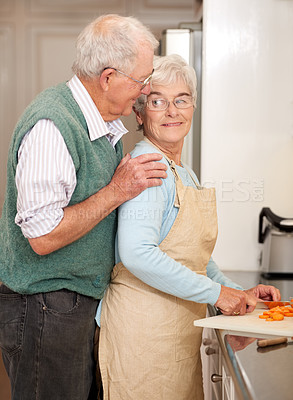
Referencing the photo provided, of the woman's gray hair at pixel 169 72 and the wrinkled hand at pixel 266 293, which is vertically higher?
the woman's gray hair at pixel 169 72

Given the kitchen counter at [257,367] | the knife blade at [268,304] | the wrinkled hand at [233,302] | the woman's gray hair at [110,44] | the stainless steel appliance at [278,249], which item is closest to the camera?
the kitchen counter at [257,367]

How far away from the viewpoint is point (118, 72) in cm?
122

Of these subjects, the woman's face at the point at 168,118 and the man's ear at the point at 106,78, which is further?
the woman's face at the point at 168,118

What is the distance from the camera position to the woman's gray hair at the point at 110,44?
3.94ft

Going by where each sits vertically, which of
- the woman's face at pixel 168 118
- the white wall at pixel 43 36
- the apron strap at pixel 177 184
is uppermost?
the white wall at pixel 43 36

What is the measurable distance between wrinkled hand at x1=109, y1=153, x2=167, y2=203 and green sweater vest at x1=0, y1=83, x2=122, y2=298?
0.12ft

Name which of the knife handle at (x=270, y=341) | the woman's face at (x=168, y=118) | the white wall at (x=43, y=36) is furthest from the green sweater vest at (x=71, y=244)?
the white wall at (x=43, y=36)

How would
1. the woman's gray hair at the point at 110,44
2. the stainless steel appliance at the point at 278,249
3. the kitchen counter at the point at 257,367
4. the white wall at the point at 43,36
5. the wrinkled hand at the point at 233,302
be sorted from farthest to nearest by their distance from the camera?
the white wall at the point at 43,36, the stainless steel appliance at the point at 278,249, the wrinkled hand at the point at 233,302, the woman's gray hair at the point at 110,44, the kitchen counter at the point at 257,367

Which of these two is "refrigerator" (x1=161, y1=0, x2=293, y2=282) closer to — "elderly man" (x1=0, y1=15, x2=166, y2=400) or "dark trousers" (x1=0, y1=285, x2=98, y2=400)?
"elderly man" (x1=0, y1=15, x2=166, y2=400)

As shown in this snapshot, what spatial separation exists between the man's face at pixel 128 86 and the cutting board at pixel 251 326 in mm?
558

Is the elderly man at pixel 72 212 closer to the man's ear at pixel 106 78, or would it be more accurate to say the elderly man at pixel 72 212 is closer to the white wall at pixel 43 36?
the man's ear at pixel 106 78

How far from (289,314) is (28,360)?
26.2 inches

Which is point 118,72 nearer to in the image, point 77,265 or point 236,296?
point 77,265

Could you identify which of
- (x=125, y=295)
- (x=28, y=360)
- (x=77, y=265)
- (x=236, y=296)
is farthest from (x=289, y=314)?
(x=28, y=360)
